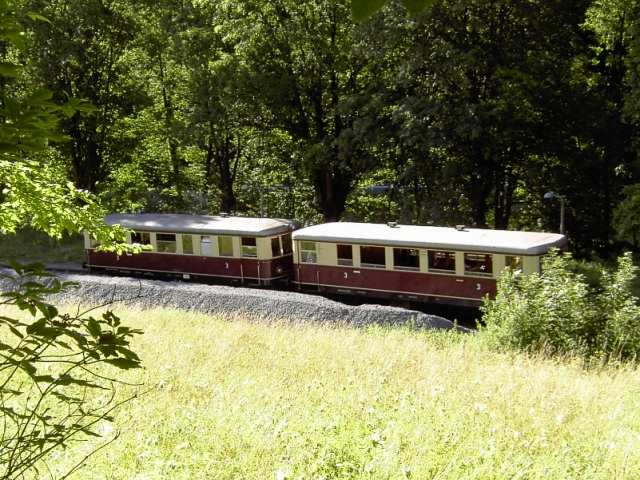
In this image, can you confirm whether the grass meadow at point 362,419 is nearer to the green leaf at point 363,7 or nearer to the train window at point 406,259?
the green leaf at point 363,7

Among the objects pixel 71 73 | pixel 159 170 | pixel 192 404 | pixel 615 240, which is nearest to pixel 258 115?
pixel 159 170

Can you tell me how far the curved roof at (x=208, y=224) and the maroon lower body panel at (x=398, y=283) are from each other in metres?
1.72

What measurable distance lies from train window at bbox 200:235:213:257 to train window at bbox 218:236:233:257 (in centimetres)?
38

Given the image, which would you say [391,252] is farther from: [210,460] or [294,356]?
[210,460]

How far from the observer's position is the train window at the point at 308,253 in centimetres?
2042

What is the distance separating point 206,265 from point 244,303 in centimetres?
553

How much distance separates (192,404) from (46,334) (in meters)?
3.96

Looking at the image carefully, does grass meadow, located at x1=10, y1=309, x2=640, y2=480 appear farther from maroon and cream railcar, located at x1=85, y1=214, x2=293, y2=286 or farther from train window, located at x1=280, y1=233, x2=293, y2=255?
train window, located at x1=280, y1=233, x2=293, y2=255

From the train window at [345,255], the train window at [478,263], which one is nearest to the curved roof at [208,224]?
the train window at [345,255]

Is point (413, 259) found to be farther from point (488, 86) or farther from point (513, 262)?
point (488, 86)

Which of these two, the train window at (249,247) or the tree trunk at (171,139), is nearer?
the train window at (249,247)

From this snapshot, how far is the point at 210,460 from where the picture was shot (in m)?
5.20

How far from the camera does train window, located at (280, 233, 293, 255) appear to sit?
862 inches

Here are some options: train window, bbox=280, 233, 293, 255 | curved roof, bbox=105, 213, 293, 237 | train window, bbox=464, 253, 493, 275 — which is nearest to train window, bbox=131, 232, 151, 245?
curved roof, bbox=105, 213, 293, 237
